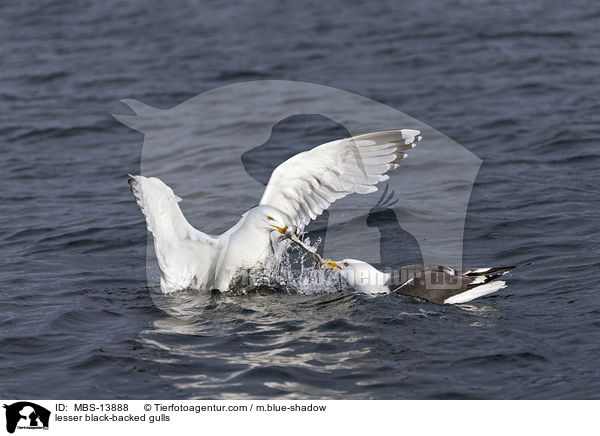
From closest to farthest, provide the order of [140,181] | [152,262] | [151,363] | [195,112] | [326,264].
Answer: [151,363] < [140,181] < [326,264] < [152,262] < [195,112]

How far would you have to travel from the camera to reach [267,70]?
17.8 meters

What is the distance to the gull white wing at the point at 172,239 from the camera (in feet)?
26.0

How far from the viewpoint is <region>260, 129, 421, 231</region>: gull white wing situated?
839 centimetres

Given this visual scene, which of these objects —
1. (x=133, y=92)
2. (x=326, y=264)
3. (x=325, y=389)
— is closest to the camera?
(x=325, y=389)

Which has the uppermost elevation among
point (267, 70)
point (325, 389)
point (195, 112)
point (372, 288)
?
point (267, 70)

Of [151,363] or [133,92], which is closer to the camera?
[151,363]

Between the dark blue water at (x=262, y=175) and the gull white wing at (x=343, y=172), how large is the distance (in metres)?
0.96

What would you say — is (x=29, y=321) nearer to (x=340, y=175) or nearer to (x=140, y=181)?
(x=140, y=181)

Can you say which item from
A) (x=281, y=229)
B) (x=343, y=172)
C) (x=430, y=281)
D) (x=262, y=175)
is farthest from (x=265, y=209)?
(x=262, y=175)

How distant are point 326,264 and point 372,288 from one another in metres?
0.56

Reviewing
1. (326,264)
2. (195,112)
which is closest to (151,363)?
(326,264)
